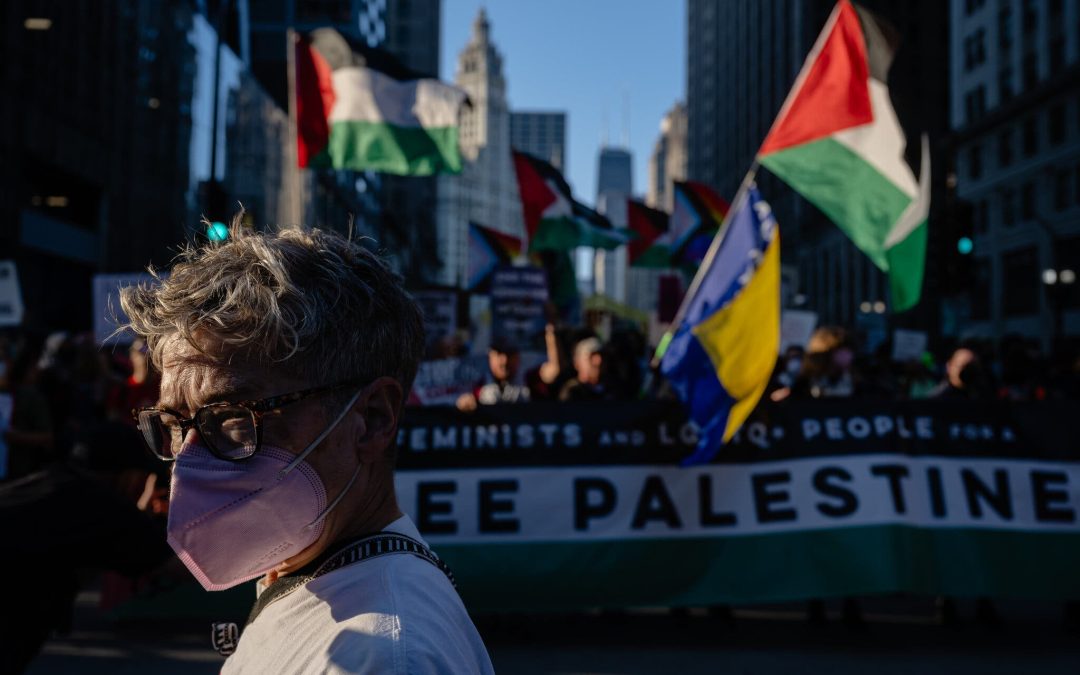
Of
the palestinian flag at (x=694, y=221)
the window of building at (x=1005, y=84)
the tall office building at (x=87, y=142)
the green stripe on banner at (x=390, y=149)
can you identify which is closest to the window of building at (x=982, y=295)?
the window of building at (x=1005, y=84)

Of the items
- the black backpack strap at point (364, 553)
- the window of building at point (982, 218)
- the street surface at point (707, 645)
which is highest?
the window of building at point (982, 218)

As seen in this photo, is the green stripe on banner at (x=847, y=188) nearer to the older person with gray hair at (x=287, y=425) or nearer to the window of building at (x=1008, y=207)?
the older person with gray hair at (x=287, y=425)

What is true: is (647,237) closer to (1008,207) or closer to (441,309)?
(441,309)

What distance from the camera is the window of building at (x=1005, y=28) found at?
48.0 meters

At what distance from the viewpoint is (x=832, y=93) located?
6980 mm

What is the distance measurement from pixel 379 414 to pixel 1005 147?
173 feet

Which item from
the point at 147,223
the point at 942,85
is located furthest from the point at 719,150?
the point at 147,223

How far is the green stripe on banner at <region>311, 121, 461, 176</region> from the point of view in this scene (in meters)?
9.57

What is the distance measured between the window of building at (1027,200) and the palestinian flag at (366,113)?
4184 centimetres

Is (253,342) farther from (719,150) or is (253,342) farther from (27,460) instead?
(719,150)

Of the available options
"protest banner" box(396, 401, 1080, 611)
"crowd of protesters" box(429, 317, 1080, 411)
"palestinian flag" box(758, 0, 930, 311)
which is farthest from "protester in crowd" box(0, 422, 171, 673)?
"palestinian flag" box(758, 0, 930, 311)

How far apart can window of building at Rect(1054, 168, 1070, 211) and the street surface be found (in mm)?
39739

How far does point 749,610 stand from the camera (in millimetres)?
7648

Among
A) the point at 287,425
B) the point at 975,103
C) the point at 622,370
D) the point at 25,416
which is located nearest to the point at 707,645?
the point at 622,370
